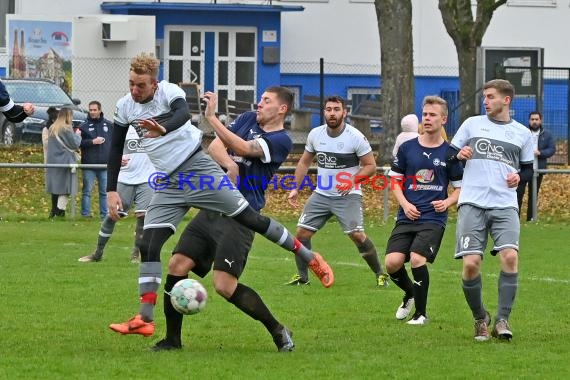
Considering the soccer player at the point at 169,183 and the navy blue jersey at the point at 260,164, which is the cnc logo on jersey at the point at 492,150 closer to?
the navy blue jersey at the point at 260,164

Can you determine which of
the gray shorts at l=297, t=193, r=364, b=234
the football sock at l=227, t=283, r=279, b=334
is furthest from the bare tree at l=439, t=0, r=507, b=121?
the football sock at l=227, t=283, r=279, b=334

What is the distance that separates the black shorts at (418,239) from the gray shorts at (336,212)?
7.83 feet

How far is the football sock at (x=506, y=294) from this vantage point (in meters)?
9.99

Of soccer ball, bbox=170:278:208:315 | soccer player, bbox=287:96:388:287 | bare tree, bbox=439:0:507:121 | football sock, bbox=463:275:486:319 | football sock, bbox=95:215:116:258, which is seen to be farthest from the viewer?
bare tree, bbox=439:0:507:121

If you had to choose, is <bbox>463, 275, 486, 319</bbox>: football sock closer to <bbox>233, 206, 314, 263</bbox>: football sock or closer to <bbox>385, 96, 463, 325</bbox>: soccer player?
<bbox>385, 96, 463, 325</bbox>: soccer player

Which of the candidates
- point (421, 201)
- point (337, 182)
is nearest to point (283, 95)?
point (421, 201)

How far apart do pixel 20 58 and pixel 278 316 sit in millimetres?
21357

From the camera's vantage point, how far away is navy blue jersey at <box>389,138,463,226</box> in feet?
36.7

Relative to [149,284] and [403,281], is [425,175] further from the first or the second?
[149,284]

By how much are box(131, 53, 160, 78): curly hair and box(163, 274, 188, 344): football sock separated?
4.66 ft

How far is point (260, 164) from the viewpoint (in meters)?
9.68

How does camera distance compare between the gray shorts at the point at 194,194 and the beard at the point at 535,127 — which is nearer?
the gray shorts at the point at 194,194

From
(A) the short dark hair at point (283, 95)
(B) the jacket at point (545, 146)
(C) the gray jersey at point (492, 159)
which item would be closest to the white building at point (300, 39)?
(B) the jacket at point (545, 146)

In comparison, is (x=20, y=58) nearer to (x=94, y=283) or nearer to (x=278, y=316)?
(x=94, y=283)
